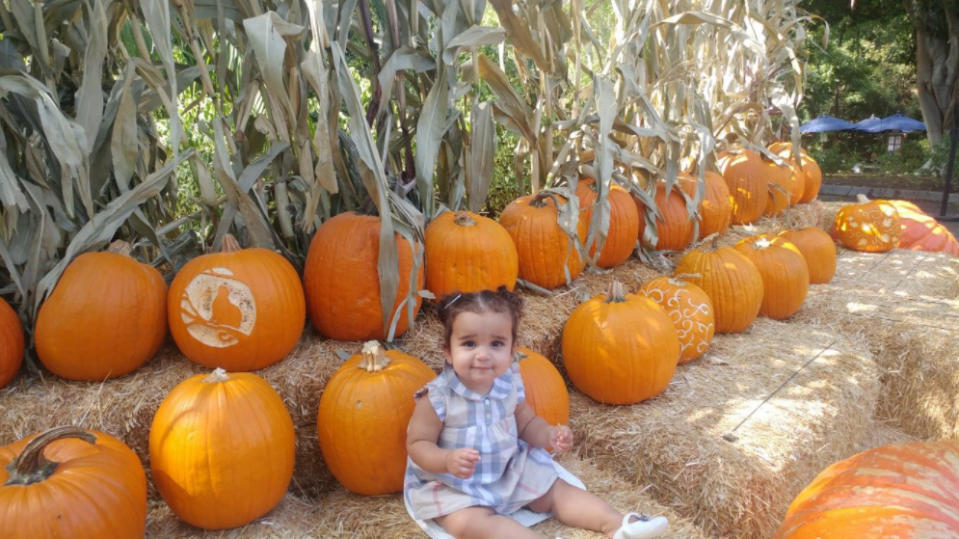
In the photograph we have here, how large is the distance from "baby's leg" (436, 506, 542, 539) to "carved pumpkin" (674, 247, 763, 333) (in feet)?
5.94

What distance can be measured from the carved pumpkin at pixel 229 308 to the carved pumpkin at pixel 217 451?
0.27 m

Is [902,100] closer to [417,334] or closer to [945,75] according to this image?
[945,75]

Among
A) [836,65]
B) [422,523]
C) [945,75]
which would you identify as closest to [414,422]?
[422,523]

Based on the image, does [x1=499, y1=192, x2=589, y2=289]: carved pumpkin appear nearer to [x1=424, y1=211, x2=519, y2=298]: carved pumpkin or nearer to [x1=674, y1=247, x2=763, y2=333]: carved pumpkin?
[x1=424, y1=211, x2=519, y2=298]: carved pumpkin

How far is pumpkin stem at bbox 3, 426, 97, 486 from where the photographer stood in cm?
139

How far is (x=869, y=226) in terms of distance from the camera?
484 cm

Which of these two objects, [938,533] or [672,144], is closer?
[938,533]

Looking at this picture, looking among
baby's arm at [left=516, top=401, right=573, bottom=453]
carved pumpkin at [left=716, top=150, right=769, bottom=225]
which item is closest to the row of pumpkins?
baby's arm at [left=516, top=401, right=573, bottom=453]

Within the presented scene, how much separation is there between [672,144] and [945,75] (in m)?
13.0

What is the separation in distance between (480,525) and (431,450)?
23 centimetres

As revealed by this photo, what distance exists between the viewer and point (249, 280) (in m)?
2.02

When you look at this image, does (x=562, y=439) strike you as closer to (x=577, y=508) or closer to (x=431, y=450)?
(x=577, y=508)

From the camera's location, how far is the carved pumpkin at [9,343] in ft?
6.25

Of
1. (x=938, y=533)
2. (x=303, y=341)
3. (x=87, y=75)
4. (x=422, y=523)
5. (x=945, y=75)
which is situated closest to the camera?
(x=938, y=533)
